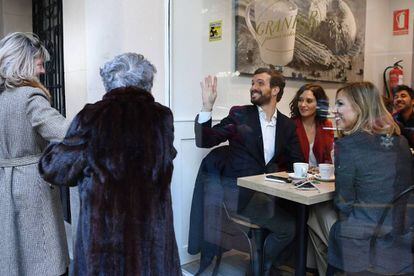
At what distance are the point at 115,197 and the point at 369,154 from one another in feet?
3.84

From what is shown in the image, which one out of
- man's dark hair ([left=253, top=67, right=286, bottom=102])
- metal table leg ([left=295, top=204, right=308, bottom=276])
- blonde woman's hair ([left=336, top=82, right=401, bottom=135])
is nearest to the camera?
blonde woman's hair ([left=336, top=82, right=401, bottom=135])

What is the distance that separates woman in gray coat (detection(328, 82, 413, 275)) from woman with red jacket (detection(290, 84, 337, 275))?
157mm

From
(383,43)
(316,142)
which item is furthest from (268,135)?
(383,43)

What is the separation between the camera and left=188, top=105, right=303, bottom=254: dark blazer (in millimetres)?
2488

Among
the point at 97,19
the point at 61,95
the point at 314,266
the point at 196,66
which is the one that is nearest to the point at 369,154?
the point at 314,266

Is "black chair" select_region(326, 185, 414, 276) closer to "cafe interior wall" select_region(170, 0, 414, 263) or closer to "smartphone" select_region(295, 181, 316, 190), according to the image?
"smartphone" select_region(295, 181, 316, 190)

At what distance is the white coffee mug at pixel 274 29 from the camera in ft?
9.86

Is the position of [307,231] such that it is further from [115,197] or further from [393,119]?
[115,197]

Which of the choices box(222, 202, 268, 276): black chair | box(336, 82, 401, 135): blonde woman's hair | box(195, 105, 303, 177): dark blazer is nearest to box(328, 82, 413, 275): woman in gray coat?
box(336, 82, 401, 135): blonde woman's hair

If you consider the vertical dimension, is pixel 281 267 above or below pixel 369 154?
below

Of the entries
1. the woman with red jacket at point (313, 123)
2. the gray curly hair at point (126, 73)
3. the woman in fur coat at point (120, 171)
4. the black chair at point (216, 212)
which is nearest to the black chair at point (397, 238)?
the woman with red jacket at point (313, 123)

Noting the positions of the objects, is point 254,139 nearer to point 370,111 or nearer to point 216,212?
point 216,212

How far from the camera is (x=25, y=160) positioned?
171cm

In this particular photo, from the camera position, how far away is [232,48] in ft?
9.38
